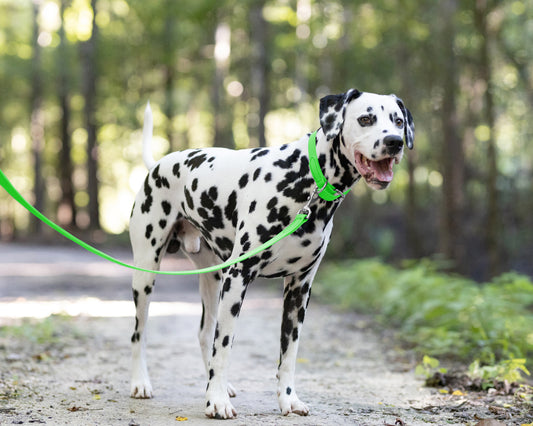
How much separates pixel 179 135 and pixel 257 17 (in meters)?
16.7

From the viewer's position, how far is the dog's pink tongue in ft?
13.7

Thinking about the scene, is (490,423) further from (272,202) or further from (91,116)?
(91,116)

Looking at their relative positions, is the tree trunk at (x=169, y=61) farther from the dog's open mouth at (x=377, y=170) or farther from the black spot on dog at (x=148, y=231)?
the dog's open mouth at (x=377, y=170)

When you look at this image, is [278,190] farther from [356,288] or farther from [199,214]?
[356,288]

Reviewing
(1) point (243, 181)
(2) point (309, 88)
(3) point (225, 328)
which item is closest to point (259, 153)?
(1) point (243, 181)

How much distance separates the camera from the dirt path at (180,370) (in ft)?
15.6

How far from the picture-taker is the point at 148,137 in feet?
19.6

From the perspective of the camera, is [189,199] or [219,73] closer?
A: [189,199]

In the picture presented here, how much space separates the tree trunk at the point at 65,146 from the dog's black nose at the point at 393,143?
25370 mm

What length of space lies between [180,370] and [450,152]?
28.8 ft

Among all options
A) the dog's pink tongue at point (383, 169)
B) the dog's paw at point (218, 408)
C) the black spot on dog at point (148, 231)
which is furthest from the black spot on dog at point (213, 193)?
the dog's paw at point (218, 408)

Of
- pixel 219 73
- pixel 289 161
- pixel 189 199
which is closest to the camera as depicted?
pixel 289 161

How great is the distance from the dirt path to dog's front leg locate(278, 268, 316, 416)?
0.20m

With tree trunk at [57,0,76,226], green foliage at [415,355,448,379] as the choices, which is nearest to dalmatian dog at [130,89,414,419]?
green foliage at [415,355,448,379]
